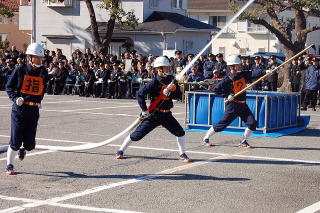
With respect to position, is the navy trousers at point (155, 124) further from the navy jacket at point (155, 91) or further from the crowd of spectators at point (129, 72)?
the crowd of spectators at point (129, 72)

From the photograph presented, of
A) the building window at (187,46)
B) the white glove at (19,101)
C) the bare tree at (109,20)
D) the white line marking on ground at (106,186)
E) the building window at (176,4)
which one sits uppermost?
the building window at (176,4)

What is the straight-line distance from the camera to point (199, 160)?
11523 millimetres

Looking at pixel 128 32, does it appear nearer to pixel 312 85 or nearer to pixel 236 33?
pixel 312 85

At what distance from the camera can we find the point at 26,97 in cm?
987

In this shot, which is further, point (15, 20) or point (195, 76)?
point (15, 20)

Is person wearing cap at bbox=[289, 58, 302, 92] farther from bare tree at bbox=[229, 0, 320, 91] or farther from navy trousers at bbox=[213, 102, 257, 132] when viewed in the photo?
navy trousers at bbox=[213, 102, 257, 132]

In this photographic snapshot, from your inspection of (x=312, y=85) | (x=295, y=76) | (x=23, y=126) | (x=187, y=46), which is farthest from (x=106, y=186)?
(x=187, y=46)

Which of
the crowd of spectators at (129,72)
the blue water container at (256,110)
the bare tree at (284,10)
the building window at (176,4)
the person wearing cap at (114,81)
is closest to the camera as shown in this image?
the blue water container at (256,110)

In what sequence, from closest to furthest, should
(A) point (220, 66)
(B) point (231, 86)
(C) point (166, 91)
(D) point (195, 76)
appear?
(C) point (166, 91) → (B) point (231, 86) → (D) point (195, 76) → (A) point (220, 66)

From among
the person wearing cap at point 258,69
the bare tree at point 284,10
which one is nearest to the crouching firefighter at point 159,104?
the person wearing cap at point 258,69

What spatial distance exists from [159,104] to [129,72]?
16469mm

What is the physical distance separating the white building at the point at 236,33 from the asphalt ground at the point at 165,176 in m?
42.5

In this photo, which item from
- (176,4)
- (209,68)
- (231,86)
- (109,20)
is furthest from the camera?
(176,4)

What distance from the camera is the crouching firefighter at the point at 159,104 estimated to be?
36.2ft
